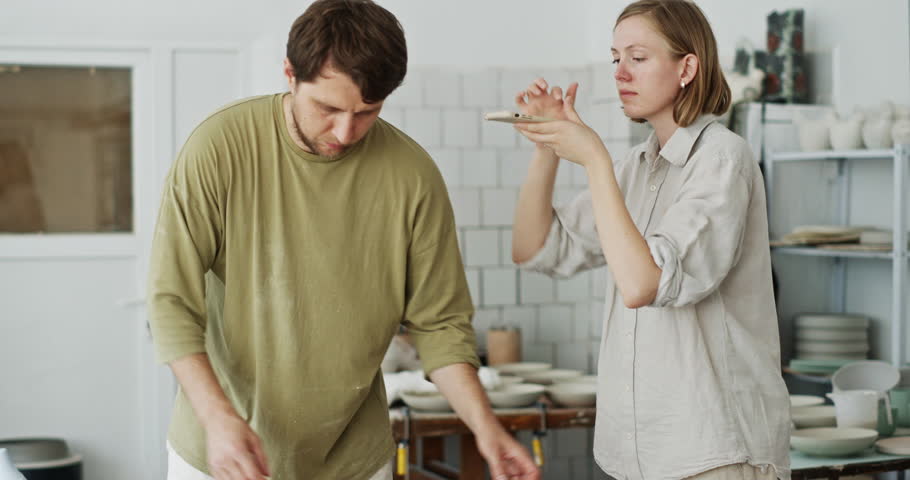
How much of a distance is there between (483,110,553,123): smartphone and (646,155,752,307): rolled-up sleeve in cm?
31

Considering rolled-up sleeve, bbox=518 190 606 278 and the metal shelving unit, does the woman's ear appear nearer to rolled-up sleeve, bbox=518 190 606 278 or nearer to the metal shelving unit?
rolled-up sleeve, bbox=518 190 606 278

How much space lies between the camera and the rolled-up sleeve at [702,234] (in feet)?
6.30

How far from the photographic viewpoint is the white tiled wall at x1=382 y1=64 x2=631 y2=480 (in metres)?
4.88

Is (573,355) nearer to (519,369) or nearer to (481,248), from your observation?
(481,248)

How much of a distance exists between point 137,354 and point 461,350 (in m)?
3.29

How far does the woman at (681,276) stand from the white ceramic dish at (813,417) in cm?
136

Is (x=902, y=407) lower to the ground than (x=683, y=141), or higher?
lower

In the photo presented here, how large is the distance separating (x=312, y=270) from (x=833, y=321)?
3.01 meters

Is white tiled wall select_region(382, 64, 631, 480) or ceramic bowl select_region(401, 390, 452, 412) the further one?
white tiled wall select_region(382, 64, 631, 480)

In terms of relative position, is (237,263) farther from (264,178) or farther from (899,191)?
(899,191)

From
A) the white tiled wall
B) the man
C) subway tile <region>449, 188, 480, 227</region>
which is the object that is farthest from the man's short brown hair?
subway tile <region>449, 188, 480, 227</region>

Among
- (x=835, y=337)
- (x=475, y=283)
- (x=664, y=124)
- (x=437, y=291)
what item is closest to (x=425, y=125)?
(x=475, y=283)

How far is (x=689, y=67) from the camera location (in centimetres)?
211

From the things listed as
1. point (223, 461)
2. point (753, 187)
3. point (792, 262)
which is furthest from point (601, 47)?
point (223, 461)
